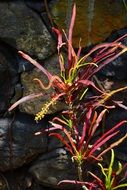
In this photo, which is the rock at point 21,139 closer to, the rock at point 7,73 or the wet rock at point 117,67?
the rock at point 7,73

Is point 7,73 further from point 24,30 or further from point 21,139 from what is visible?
point 21,139

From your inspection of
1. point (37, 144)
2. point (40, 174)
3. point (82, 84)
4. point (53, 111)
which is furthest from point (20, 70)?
point (82, 84)

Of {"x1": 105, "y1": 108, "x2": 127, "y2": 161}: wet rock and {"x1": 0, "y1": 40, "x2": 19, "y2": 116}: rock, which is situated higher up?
{"x1": 0, "y1": 40, "x2": 19, "y2": 116}: rock

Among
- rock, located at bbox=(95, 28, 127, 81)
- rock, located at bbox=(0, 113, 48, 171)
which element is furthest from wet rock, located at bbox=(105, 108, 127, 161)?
rock, located at bbox=(0, 113, 48, 171)

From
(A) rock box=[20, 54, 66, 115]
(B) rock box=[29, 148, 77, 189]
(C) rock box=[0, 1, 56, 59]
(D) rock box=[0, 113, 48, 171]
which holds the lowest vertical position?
(B) rock box=[29, 148, 77, 189]

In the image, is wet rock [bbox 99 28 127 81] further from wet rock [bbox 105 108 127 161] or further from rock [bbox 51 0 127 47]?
wet rock [bbox 105 108 127 161]

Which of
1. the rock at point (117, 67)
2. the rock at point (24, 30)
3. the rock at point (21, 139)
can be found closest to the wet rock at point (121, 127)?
the rock at point (117, 67)

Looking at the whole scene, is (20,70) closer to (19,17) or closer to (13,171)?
(19,17)

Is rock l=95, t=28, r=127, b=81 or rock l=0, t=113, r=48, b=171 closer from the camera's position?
rock l=95, t=28, r=127, b=81
